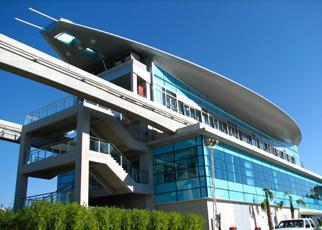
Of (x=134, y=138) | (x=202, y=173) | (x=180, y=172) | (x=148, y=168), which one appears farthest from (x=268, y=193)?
(x=134, y=138)

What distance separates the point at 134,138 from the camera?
2875 centimetres

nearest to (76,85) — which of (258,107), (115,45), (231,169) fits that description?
(115,45)

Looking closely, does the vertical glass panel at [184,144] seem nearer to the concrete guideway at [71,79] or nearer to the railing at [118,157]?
the concrete guideway at [71,79]

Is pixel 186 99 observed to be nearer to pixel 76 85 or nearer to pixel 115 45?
pixel 115 45

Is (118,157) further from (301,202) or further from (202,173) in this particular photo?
(301,202)

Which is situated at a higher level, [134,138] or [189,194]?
[134,138]

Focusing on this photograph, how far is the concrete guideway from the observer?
18.4 m

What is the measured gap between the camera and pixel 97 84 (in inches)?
893

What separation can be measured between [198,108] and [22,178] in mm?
19243

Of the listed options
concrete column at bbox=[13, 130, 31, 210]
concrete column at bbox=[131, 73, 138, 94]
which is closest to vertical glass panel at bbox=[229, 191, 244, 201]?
concrete column at bbox=[131, 73, 138, 94]

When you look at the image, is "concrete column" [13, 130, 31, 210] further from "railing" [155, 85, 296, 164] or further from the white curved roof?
"railing" [155, 85, 296, 164]

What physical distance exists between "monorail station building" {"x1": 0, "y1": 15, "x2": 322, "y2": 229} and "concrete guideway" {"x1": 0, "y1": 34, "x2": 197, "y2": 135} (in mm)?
60

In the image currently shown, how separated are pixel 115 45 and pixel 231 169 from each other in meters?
15.7

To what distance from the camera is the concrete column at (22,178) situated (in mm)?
25812
